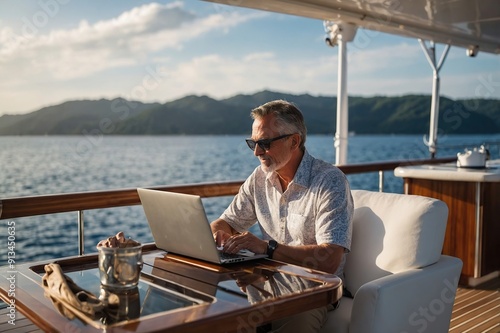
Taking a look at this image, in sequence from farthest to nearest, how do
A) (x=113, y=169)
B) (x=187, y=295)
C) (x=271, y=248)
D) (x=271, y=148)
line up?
(x=113, y=169) → (x=271, y=148) → (x=271, y=248) → (x=187, y=295)

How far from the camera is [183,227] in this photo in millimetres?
1942

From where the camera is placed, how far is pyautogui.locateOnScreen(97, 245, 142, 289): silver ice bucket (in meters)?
1.56

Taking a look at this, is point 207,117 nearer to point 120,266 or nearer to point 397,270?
point 397,270

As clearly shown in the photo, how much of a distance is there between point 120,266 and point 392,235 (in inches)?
47.9

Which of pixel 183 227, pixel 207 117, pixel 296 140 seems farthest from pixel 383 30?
pixel 207 117

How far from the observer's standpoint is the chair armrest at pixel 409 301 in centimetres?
198

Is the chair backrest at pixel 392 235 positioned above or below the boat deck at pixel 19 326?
above

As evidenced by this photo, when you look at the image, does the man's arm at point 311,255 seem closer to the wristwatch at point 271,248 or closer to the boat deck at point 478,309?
the wristwatch at point 271,248

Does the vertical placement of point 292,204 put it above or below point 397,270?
above

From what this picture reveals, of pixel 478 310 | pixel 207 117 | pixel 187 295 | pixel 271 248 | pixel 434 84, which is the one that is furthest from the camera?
pixel 207 117

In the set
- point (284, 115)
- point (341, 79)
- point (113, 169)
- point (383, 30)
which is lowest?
point (113, 169)

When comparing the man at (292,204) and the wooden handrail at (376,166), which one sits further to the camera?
the wooden handrail at (376,166)

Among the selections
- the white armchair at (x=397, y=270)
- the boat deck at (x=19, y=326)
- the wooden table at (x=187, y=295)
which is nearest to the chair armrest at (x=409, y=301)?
the white armchair at (x=397, y=270)

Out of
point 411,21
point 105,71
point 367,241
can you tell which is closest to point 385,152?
point 105,71
